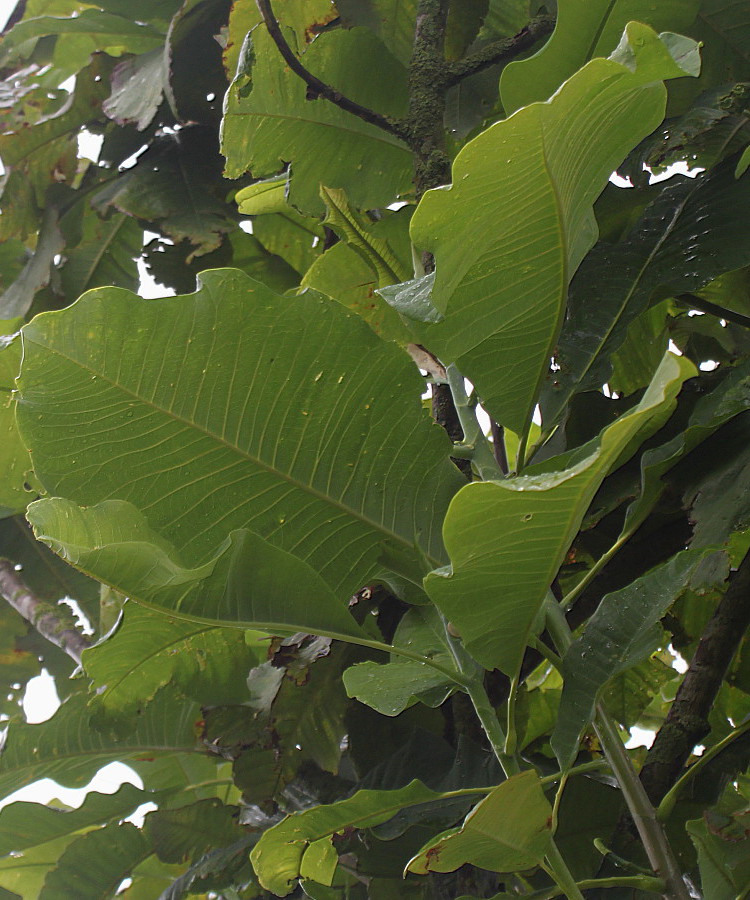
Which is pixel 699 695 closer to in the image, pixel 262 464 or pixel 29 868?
pixel 262 464

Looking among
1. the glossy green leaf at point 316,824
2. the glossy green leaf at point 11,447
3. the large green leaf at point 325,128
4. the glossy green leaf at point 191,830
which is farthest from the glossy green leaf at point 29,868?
the large green leaf at point 325,128

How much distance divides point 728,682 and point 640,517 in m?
0.27

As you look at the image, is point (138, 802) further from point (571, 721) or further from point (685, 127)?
point (685, 127)

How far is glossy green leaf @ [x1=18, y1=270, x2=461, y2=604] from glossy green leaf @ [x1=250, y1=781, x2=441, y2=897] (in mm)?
126

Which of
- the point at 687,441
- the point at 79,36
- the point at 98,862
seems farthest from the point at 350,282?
the point at 79,36

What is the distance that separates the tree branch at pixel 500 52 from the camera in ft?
2.58

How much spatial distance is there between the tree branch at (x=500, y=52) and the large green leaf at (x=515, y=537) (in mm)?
465

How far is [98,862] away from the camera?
0.89 metres

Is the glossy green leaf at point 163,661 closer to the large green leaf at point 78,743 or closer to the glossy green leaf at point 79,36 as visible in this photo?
the large green leaf at point 78,743

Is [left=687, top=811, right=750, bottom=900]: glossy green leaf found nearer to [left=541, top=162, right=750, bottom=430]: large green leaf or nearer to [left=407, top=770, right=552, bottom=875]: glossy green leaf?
[left=407, top=770, right=552, bottom=875]: glossy green leaf

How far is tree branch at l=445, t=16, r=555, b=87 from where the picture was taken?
31.0 inches

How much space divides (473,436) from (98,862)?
2.12 feet

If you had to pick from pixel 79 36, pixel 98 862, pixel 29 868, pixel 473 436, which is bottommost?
pixel 29 868

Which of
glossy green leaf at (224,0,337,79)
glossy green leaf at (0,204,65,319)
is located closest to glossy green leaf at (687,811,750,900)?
glossy green leaf at (224,0,337,79)
